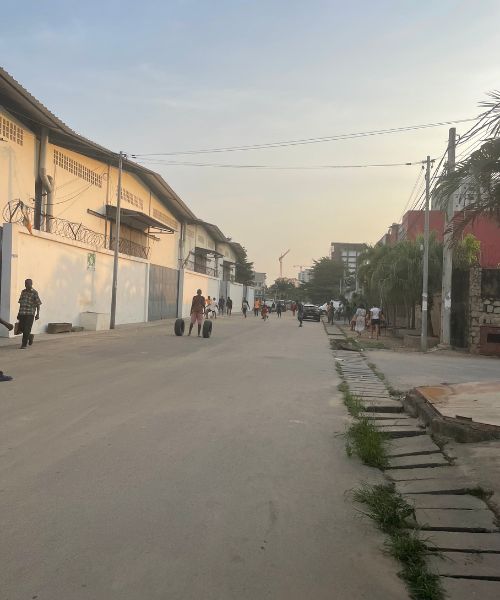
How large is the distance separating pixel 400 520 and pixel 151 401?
15.9 feet

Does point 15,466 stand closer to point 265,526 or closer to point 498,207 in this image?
point 265,526

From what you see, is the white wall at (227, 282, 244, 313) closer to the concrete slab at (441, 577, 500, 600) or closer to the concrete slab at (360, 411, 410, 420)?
the concrete slab at (360, 411, 410, 420)

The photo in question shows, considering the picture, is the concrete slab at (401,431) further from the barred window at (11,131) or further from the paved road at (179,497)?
the barred window at (11,131)

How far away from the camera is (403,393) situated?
1005 centimetres

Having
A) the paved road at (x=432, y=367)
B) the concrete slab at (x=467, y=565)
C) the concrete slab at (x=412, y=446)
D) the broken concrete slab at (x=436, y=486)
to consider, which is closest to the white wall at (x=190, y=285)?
the paved road at (x=432, y=367)

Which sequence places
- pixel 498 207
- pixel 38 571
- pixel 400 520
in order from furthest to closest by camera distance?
1. pixel 498 207
2. pixel 400 520
3. pixel 38 571

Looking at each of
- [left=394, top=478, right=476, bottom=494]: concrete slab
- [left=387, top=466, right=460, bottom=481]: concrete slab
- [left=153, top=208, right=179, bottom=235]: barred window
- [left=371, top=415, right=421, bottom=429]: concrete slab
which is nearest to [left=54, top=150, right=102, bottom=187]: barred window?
[left=153, top=208, right=179, bottom=235]: barred window

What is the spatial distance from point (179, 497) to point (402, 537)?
1.70 meters

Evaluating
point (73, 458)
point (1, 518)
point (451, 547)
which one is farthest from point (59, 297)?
point (451, 547)

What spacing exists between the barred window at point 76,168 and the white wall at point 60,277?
4.16 m

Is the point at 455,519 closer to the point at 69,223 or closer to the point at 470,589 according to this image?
the point at 470,589

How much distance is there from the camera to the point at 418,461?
19.1 ft

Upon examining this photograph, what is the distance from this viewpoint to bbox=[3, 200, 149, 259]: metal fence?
19.9 meters

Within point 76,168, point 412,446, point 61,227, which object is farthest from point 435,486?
point 76,168
